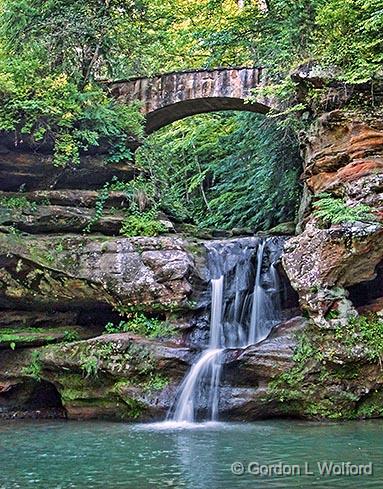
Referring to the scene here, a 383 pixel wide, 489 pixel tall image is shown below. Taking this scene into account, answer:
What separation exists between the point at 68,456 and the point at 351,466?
313 cm

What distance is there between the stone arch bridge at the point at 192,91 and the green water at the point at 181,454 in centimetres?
806

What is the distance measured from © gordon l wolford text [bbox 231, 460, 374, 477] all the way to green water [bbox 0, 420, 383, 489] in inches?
1.2

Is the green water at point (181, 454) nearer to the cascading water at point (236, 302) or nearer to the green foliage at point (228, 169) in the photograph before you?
the cascading water at point (236, 302)

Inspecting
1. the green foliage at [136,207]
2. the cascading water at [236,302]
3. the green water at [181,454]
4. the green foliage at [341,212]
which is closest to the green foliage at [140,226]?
the green foliage at [136,207]

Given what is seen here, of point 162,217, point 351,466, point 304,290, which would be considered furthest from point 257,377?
point 162,217

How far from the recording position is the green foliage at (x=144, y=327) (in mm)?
10882

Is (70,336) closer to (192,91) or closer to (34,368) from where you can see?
(34,368)

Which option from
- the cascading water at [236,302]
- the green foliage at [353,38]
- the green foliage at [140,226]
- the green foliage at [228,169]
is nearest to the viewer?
the cascading water at [236,302]

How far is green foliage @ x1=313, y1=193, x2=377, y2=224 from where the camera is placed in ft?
33.1

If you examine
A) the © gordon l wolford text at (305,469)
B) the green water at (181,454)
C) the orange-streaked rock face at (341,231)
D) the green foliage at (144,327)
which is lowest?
the green water at (181,454)

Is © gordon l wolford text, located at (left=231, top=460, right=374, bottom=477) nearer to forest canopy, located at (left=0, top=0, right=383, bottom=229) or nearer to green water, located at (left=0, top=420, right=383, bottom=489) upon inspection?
green water, located at (left=0, top=420, right=383, bottom=489)

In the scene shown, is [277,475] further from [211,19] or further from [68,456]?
[211,19]

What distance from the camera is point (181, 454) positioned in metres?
6.86

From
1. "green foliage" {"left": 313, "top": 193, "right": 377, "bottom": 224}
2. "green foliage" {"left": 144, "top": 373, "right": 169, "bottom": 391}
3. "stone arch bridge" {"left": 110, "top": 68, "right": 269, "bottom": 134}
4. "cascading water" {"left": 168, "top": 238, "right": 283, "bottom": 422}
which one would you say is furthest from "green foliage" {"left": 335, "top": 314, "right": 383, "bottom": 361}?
"stone arch bridge" {"left": 110, "top": 68, "right": 269, "bottom": 134}
